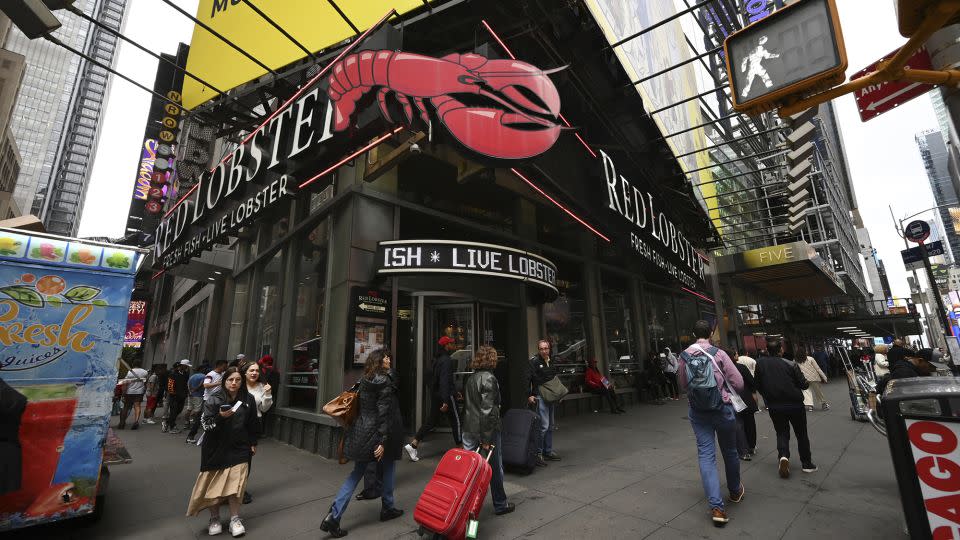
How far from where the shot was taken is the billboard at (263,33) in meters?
8.18

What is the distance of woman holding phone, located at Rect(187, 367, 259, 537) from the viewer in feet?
13.5

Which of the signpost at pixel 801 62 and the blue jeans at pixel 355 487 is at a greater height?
the signpost at pixel 801 62

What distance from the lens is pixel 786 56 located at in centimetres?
297

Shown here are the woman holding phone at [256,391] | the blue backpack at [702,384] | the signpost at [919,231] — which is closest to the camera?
the blue backpack at [702,384]

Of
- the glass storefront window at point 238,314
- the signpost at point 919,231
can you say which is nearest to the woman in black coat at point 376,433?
the glass storefront window at point 238,314

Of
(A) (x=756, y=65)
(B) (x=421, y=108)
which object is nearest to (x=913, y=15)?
(A) (x=756, y=65)

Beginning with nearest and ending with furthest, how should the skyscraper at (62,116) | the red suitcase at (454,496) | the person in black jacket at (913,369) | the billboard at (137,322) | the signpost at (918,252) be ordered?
the red suitcase at (454,496)
the person in black jacket at (913,369)
the signpost at (918,252)
the billboard at (137,322)
the skyscraper at (62,116)

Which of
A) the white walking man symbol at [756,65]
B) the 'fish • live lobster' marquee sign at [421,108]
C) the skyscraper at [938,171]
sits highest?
the skyscraper at [938,171]

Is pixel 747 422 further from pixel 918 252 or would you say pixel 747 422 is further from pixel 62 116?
pixel 62 116

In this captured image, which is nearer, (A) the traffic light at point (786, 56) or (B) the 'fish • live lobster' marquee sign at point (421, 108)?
(A) the traffic light at point (786, 56)

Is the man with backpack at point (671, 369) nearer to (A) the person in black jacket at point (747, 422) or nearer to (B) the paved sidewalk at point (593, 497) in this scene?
(B) the paved sidewalk at point (593, 497)

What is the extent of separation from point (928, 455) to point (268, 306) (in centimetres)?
1269

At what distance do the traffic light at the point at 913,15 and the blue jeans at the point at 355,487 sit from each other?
5306 millimetres

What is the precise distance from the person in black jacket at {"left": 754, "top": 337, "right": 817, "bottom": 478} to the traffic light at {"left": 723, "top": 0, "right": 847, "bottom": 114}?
4027 mm
